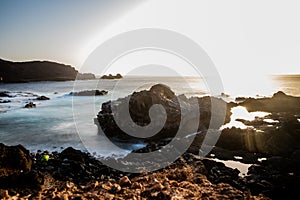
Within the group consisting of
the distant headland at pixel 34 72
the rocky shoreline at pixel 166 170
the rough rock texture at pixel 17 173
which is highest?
the distant headland at pixel 34 72

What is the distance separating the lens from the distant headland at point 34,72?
11728 cm

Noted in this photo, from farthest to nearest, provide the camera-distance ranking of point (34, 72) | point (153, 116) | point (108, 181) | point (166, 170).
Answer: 1. point (34, 72)
2. point (153, 116)
3. point (166, 170)
4. point (108, 181)

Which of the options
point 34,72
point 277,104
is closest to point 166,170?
point 277,104

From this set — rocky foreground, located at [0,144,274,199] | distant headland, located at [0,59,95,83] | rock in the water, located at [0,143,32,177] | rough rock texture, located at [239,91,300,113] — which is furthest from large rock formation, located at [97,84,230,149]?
distant headland, located at [0,59,95,83]

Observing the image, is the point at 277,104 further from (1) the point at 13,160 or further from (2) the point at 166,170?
(1) the point at 13,160

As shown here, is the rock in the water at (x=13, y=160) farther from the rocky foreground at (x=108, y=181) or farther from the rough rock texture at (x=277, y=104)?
the rough rock texture at (x=277, y=104)

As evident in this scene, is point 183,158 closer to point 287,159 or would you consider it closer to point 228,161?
point 228,161

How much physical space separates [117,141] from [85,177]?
626cm

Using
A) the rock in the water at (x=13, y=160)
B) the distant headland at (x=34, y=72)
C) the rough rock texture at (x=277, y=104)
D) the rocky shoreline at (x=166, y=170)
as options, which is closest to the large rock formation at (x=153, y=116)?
the rocky shoreline at (x=166, y=170)

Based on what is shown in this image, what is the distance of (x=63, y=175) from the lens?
8.90m

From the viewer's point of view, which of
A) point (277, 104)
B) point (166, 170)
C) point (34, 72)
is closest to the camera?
point (166, 170)

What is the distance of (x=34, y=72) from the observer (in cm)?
13838

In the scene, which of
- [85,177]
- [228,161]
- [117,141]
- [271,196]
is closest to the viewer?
[271,196]

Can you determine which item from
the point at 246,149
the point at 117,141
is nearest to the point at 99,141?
the point at 117,141
